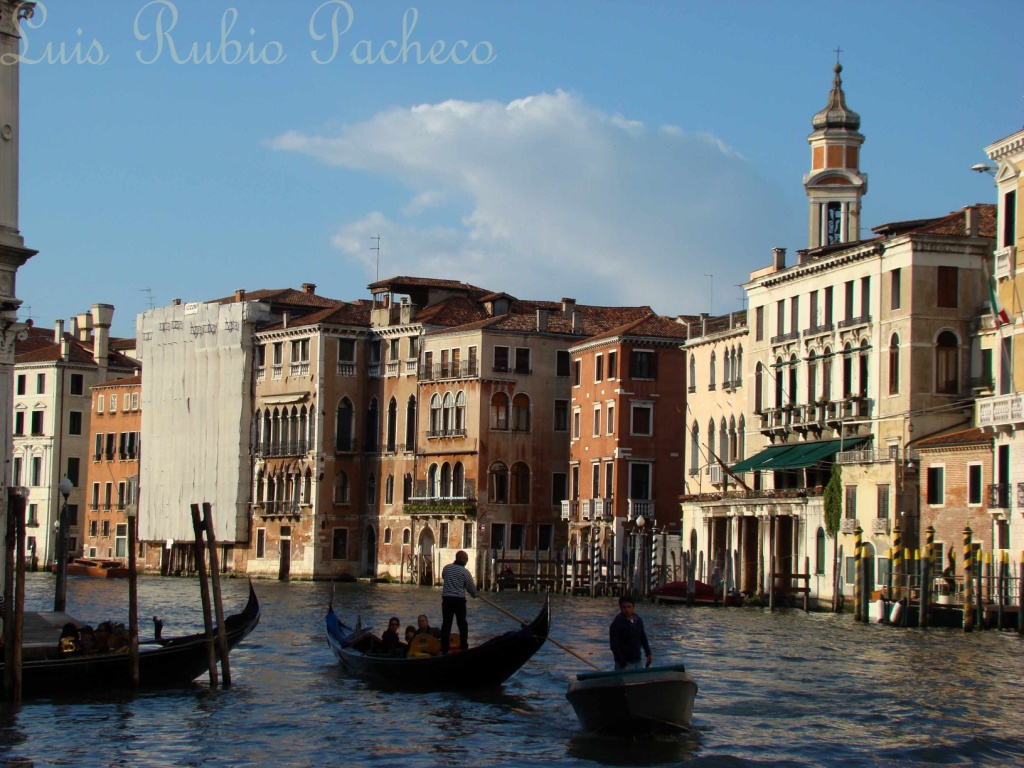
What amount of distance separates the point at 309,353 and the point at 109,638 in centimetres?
4541

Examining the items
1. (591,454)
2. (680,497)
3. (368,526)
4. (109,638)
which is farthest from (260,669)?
(368,526)

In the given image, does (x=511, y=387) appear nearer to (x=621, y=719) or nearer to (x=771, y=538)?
(x=771, y=538)

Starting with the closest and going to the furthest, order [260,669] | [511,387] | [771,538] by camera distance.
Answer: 1. [260,669]
2. [771,538]
3. [511,387]

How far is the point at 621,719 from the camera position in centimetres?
1861

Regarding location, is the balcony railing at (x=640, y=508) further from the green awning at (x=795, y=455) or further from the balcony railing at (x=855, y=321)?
the balcony railing at (x=855, y=321)

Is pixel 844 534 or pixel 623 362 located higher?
pixel 623 362

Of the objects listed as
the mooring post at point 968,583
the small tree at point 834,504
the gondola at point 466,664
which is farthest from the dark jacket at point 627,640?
the small tree at point 834,504

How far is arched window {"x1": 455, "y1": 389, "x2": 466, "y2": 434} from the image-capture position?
206 ft

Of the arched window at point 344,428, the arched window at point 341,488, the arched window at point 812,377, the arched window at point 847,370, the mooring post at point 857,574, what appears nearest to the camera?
the mooring post at point 857,574

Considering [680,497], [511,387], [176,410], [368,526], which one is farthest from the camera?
[176,410]

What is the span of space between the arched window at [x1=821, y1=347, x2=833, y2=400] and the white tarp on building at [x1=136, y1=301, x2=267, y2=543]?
29.0m

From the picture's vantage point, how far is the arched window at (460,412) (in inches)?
2478

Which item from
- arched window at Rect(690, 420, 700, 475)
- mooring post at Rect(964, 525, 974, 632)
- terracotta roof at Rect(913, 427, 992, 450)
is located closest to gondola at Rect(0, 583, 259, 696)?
mooring post at Rect(964, 525, 974, 632)

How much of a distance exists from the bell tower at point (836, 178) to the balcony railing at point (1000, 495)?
791 inches
